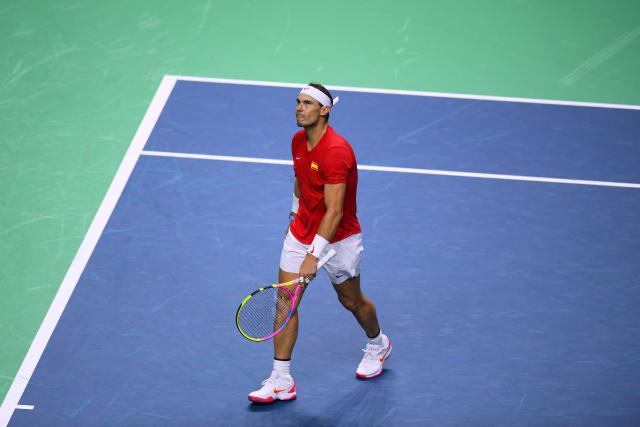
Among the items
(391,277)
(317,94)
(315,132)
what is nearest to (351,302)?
(315,132)

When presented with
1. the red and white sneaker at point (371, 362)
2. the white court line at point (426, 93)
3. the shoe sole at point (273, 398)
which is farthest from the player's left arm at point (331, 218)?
the white court line at point (426, 93)

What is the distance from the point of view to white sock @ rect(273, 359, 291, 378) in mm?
7109

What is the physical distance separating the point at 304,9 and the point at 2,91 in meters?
4.10

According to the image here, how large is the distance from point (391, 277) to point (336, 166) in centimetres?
221

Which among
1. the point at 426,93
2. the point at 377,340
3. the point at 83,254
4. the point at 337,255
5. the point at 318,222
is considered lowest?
the point at 377,340

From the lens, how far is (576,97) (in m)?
11.4

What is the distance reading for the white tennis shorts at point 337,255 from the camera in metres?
7.03

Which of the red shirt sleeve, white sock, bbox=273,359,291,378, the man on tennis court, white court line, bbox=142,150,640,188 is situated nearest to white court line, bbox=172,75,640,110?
white court line, bbox=142,150,640,188

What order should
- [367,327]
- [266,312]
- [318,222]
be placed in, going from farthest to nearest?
[367,327] < [318,222] < [266,312]

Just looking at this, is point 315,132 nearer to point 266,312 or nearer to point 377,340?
point 266,312

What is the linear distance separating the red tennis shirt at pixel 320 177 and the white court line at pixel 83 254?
2.22 metres

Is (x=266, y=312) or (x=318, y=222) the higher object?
(x=318, y=222)

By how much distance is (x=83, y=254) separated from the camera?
28.7 feet

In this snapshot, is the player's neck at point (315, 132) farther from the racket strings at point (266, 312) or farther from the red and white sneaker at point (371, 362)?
the red and white sneaker at point (371, 362)
